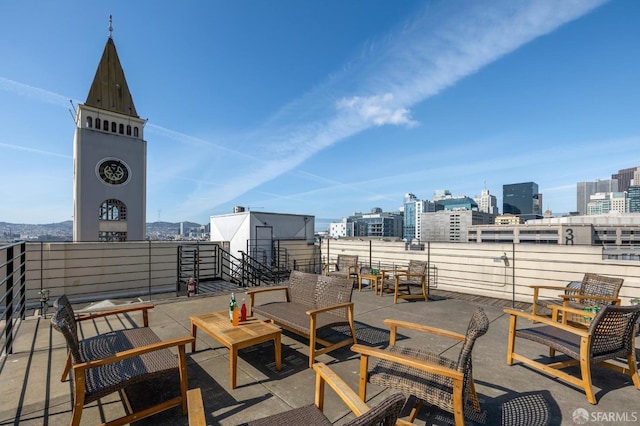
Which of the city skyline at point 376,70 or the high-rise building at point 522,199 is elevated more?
the high-rise building at point 522,199

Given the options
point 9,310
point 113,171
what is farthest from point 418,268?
point 113,171

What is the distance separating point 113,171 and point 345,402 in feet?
98.4

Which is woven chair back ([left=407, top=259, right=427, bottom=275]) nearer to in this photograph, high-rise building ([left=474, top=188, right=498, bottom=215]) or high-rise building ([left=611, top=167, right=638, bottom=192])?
high-rise building ([left=474, top=188, right=498, bottom=215])

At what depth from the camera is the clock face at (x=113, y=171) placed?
24.0m

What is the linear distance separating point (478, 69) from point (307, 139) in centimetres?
1053

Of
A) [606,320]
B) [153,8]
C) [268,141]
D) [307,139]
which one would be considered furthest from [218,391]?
[268,141]

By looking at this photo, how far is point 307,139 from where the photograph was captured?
18484 millimetres

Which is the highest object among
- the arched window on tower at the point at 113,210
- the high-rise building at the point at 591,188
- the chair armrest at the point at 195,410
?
the high-rise building at the point at 591,188

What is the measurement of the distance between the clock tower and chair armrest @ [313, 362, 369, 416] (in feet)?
91.3

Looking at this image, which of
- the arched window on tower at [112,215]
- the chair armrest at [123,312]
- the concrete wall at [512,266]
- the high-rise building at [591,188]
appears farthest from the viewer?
the high-rise building at [591,188]

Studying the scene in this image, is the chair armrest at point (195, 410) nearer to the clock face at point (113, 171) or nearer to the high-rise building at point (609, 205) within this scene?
the clock face at point (113, 171)

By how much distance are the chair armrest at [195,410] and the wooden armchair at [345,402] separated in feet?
0.75

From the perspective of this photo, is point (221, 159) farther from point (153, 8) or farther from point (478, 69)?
point (478, 69)

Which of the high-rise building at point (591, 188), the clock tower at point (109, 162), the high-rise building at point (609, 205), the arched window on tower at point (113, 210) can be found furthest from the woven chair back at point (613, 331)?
the high-rise building at point (591, 188)
